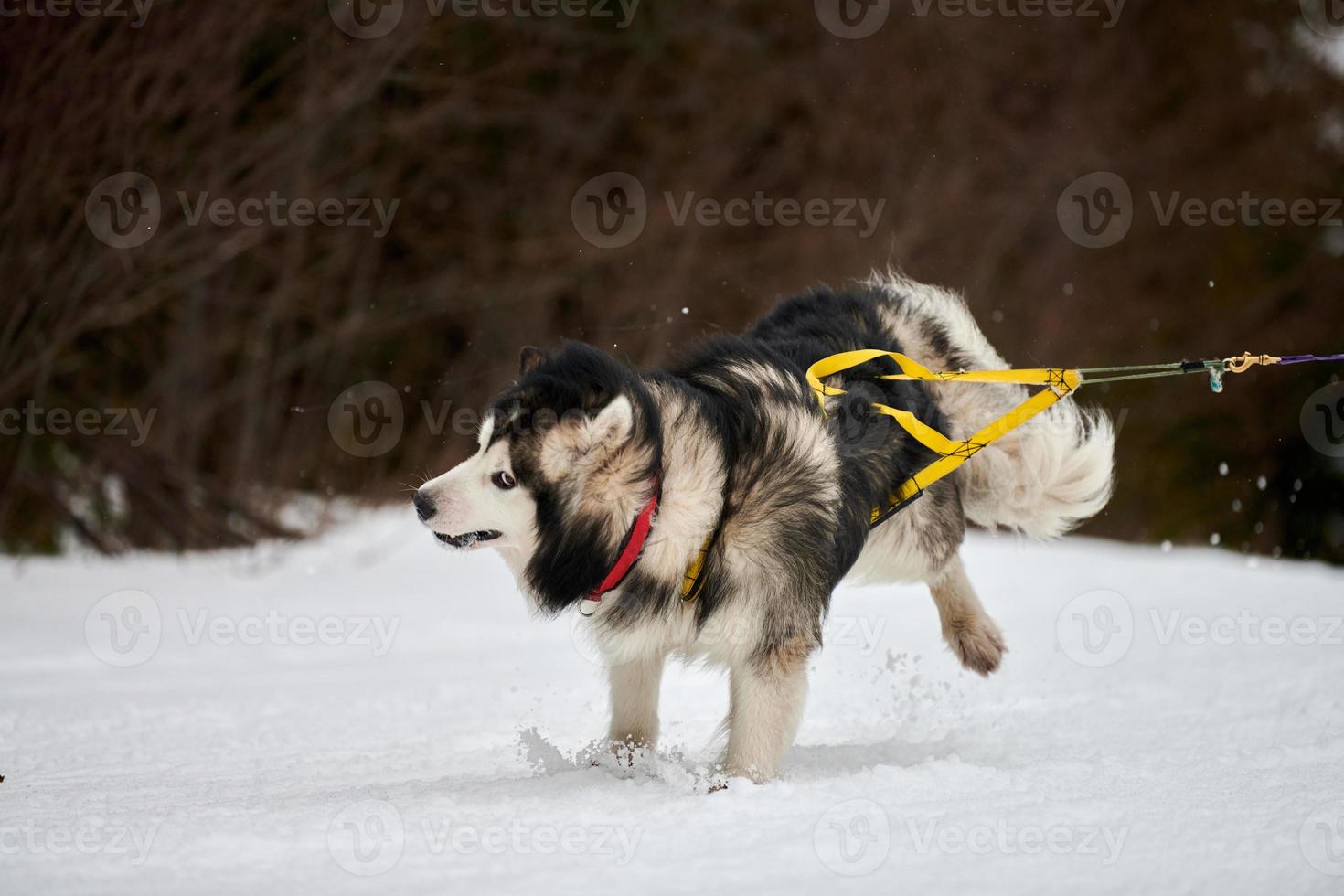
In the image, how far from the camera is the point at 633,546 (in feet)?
Result: 12.9

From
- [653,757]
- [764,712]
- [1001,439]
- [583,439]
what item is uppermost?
[1001,439]

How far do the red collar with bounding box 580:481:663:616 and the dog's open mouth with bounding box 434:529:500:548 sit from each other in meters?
0.36

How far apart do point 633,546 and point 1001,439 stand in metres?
2.35

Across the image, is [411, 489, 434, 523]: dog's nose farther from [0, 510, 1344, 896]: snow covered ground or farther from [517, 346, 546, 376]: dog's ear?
[0, 510, 1344, 896]: snow covered ground

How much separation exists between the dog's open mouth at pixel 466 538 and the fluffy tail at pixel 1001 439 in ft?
7.33

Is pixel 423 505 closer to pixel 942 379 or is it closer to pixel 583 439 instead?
pixel 583 439

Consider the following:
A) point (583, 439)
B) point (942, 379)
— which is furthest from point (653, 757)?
point (942, 379)

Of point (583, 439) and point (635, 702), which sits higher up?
point (583, 439)

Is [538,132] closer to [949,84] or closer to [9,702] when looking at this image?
[949,84]

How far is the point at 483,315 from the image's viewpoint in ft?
46.9

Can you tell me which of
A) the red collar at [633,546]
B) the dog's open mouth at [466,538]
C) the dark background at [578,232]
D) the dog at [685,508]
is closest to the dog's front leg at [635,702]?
the dog at [685,508]

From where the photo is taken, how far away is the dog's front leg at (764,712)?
13.2 ft

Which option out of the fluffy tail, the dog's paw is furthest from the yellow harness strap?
the dog's paw

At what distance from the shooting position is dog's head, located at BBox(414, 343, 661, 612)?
12.5 ft
